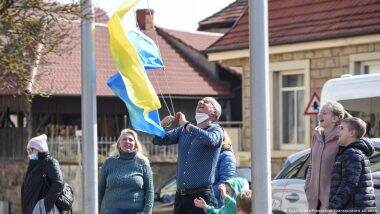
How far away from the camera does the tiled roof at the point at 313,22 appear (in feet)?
61.8

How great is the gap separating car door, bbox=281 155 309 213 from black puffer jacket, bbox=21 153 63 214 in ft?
8.49

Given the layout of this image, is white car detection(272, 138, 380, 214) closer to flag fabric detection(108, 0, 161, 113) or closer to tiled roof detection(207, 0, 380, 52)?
flag fabric detection(108, 0, 161, 113)

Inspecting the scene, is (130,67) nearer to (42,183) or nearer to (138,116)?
(138,116)

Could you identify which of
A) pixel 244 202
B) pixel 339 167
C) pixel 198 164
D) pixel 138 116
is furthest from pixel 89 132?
pixel 339 167

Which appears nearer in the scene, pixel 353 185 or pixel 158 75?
pixel 353 185

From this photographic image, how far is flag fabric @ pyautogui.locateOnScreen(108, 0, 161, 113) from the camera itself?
9.29 m

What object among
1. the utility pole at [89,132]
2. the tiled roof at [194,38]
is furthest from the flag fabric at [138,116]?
the tiled roof at [194,38]

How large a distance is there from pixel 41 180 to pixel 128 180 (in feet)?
4.14

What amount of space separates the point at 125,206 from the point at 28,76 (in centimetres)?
301

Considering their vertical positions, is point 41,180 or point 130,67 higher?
point 130,67

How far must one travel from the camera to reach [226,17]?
33.9 metres

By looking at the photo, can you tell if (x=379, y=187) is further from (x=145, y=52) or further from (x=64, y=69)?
(x=64, y=69)

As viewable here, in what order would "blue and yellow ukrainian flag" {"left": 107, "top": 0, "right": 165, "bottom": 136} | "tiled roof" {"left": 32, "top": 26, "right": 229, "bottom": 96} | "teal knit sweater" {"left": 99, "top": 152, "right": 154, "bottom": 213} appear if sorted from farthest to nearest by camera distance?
"tiled roof" {"left": 32, "top": 26, "right": 229, "bottom": 96}, "blue and yellow ukrainian flag" {"left": 107, "top": 0, "right": 165, "bottom": 136}, "teal knit sweater" {"left": 99, "top": 152, "right": 154, "bottom": 213}

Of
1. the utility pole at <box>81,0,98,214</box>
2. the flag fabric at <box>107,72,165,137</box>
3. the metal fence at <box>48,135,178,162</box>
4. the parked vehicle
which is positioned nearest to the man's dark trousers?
the flag fabric at <box>107,72,165,137</box>
